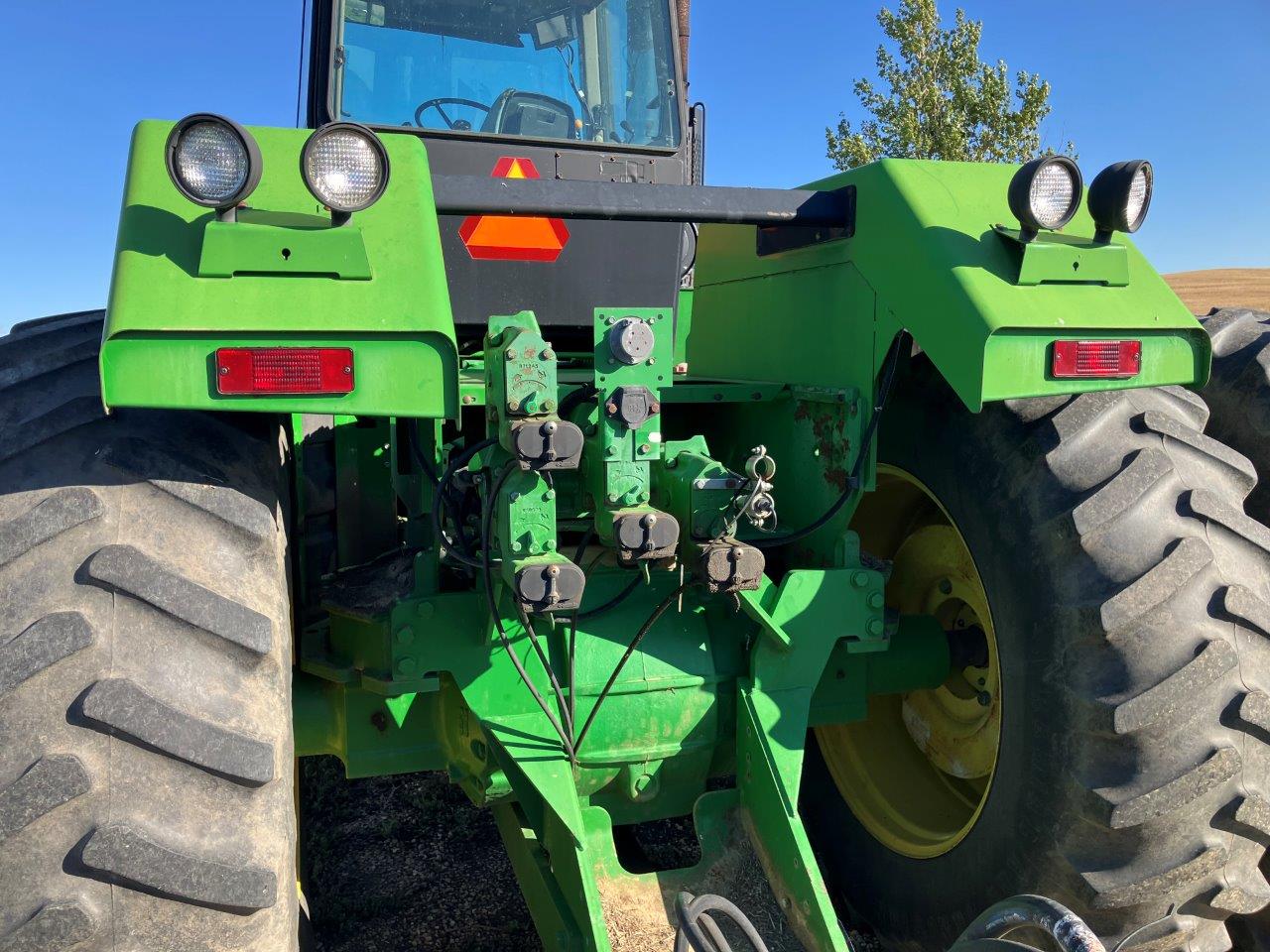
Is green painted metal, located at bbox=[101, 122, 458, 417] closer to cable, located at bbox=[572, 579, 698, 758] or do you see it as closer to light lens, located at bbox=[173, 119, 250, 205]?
light lens, located at bbox=[173, 119, 250, 205]

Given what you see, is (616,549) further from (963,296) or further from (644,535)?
(963,296)

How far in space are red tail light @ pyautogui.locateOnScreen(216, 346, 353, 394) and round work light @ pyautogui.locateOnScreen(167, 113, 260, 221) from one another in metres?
0.29

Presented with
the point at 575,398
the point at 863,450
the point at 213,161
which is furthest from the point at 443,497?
the point at 863,450

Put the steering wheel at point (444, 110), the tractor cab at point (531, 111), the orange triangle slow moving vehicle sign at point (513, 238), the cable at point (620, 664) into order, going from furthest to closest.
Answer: the steering wheel at point (444, 110) → the tractor cab at point (531, 111) → the orange triangle slow moving vehicle sign at point (513, 238) → the cable at point (620, 664)

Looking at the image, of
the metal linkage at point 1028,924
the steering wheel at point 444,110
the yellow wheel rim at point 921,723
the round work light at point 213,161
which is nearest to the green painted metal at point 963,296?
the yellow wheel rim at point 921,723

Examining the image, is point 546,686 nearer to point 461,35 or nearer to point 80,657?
point 80,657

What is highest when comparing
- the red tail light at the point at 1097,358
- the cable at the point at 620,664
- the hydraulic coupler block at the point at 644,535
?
the red tail light at the point at 1097,358

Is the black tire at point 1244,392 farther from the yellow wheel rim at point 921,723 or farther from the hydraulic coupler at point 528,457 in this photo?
the hydraulic coupler at point 528,457

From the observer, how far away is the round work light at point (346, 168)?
197 centimetres

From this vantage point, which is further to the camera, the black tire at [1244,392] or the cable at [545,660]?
the black tire at [1244,392]

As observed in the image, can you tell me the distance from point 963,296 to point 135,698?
6.03 feet

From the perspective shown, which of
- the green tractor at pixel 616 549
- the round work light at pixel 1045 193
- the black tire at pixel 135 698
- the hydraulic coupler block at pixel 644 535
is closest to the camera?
the black tire at pixel 135 698

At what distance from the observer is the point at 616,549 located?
2.22 meters

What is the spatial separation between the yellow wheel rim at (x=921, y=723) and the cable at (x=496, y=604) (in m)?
1.08
